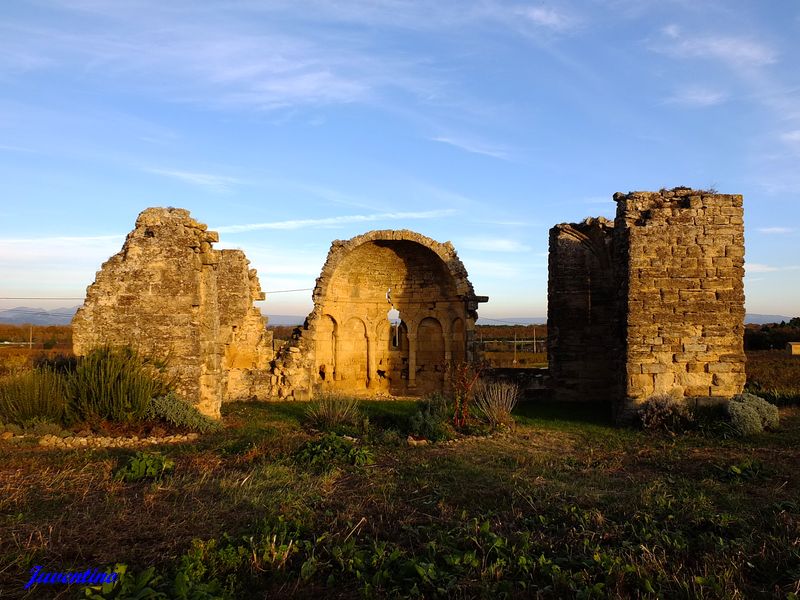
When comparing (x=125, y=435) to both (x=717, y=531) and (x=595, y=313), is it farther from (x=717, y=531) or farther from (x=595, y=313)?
(x=595, y=313)

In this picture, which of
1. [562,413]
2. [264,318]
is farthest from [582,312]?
[264,318]

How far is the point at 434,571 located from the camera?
4.07 metres

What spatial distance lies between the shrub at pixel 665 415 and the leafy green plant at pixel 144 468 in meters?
7.94

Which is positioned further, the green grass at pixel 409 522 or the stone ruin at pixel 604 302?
the stone ruin at pixel 604 302

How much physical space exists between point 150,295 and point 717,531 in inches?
365

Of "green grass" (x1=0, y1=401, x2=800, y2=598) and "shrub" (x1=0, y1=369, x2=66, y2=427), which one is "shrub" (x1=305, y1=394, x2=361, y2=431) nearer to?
"green grass" (x1=0, y1=401, x2=800, y2=598)

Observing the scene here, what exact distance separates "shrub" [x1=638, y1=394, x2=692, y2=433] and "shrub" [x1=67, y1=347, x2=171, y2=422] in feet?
27.8

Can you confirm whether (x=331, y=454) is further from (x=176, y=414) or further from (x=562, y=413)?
(x=562, y=413)

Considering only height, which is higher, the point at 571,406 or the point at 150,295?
the point at 150,295

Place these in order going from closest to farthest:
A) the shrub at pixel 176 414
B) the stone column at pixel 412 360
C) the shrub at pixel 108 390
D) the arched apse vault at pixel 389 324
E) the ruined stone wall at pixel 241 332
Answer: the shrub at pixel 108 390 < the shrub at pixel 176 414 < the ruined stone wall at pixel 241 332 < the arched apse vault at pixel 389 324 < the stone column at pixel 412 360

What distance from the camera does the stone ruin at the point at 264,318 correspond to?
1062cm

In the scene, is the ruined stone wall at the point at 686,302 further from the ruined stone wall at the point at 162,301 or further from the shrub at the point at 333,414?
the ruined stone wall at the point at 162,301

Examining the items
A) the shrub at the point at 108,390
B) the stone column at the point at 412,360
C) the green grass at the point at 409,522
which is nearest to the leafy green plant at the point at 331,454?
the green grass at the point at 409,522

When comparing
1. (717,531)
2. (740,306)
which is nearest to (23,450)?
(717,531)
